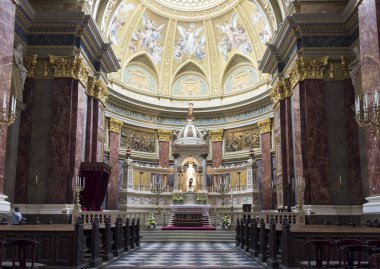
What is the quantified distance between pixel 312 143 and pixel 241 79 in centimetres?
1521

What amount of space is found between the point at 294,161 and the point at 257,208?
7.72 m

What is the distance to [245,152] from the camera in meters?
29.7

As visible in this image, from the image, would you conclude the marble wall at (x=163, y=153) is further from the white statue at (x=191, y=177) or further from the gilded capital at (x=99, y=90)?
the gilded capital at (x=99, y=90)

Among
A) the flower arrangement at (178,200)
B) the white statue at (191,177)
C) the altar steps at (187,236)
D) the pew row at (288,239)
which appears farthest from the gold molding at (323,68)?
the white statue at (191,177)

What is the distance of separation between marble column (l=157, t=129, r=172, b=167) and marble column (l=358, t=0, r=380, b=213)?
64.9ft

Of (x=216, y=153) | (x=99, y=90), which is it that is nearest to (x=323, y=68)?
(x=99, y=90)

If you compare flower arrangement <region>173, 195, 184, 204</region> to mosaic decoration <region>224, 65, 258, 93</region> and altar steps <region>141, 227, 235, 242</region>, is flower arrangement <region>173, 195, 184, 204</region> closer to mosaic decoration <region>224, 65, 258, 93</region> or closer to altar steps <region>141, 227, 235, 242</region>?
altar steps <region>141, 227, 235, 242</region>

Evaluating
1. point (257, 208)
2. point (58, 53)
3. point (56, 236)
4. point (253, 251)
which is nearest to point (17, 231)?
point (56, 236)

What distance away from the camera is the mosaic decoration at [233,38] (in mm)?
30266

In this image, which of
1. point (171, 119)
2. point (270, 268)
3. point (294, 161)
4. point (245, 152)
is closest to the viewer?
point (270, 268)

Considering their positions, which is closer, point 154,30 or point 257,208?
point 257,208

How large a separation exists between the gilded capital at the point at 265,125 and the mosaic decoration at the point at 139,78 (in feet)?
28.9

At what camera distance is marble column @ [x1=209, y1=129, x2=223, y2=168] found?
30703mm

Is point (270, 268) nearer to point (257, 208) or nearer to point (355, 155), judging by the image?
point (355, 155)
